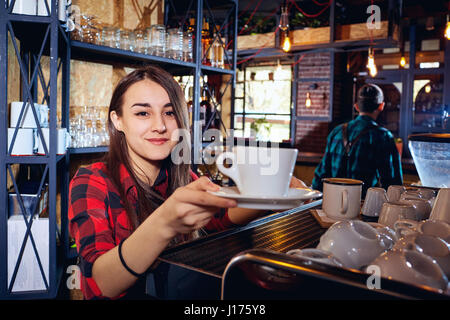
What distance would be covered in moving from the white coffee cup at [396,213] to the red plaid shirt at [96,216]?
1.57 ft

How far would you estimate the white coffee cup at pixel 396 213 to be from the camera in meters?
1.01

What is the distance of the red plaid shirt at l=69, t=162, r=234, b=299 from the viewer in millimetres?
965

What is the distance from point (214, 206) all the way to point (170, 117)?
2.15 feet

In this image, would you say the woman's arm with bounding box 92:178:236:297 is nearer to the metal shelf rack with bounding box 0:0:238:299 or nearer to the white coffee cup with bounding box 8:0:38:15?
the metal shelf rack with bounding box 0:0:238:299

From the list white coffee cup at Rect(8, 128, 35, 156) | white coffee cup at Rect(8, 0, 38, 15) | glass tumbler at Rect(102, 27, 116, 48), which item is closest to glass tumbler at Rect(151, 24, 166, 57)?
glass tumbler at Rect(102, 27, 116, 48)

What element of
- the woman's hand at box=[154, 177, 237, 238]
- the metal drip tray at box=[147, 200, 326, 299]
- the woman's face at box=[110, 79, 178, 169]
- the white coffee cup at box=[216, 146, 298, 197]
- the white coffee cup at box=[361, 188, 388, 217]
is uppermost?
the woman's face at box=[110, 79, 178, 169]

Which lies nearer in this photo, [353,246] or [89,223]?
[353,246]

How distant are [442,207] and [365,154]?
1892 millimetres

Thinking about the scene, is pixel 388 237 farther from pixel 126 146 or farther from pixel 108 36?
pixel 108 36

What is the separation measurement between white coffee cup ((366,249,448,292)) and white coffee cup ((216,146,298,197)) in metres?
0.22

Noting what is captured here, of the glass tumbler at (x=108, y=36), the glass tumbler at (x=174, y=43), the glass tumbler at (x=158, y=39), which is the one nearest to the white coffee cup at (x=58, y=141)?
the glass tumbler at (x=108, y=36)

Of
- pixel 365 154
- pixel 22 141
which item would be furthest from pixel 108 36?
pixel 365 154

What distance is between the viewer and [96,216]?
1.04m

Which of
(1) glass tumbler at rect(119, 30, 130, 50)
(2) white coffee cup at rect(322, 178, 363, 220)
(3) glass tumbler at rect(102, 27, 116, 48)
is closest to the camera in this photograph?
(2) white coffee cup at rect(322, 178, 363, 220)
